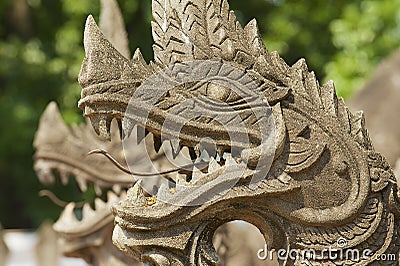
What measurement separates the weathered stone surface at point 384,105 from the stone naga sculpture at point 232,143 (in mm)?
1799

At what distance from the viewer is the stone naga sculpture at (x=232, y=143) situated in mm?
2660

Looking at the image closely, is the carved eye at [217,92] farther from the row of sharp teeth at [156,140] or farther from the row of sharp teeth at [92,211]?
the row of sharp teeth at [92,211]

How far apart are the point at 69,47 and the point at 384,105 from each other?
6.35m

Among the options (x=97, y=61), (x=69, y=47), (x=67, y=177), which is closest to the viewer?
(x=97, y=61)

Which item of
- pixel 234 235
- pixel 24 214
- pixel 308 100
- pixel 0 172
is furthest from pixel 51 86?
pixel 308 100

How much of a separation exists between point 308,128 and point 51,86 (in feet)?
28.4

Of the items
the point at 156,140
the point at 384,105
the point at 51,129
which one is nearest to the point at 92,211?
the point at 51,129

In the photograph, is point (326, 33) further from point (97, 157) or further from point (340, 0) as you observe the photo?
point (97, 157)

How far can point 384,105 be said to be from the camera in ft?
16.5

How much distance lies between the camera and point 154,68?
8.87ft

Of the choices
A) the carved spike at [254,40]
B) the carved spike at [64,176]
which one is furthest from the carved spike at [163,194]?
the carved spike at [64,176]

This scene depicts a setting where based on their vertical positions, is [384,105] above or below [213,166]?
above

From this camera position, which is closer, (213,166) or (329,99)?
(213,166)

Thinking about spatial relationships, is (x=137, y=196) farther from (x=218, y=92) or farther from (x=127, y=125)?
(x=218, y=92)
